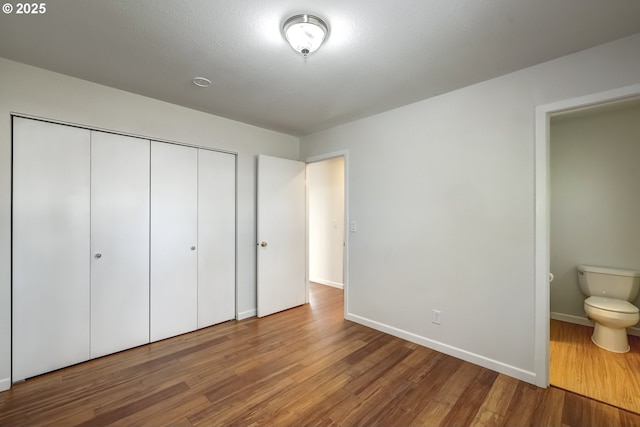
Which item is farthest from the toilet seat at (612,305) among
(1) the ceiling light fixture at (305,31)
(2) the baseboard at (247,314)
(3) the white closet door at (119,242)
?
(3) the white closet door at (119,242)

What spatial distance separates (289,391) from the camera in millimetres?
1956

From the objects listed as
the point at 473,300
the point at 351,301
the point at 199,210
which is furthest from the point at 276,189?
the point at 473,300

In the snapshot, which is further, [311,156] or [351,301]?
[311,156]

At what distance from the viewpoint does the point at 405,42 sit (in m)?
1.74

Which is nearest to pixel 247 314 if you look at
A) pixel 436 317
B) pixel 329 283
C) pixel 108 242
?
pixel 108 242

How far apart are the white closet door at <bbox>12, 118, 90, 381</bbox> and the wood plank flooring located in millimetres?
240

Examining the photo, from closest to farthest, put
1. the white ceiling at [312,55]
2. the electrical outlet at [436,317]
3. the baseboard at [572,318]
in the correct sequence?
the white ceiling at [312,55]
the electrical outlet at [436,317]
the baseboard at [572,318]

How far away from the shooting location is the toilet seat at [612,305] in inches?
93.3

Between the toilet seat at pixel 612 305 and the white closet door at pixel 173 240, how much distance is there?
398cm

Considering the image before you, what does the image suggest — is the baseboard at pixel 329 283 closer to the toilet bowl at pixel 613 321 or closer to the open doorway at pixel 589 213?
the open doorway at pixel 589 213

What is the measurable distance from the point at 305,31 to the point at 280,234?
2457 millimetres

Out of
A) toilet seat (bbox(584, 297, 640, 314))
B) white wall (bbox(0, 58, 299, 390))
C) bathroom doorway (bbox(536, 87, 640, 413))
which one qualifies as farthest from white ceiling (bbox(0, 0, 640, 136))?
toilet seat (bbox(584, 297, 640, 314))

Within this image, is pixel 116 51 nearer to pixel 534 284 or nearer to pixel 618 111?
pixel 534 284

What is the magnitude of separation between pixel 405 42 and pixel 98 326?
3.32m
